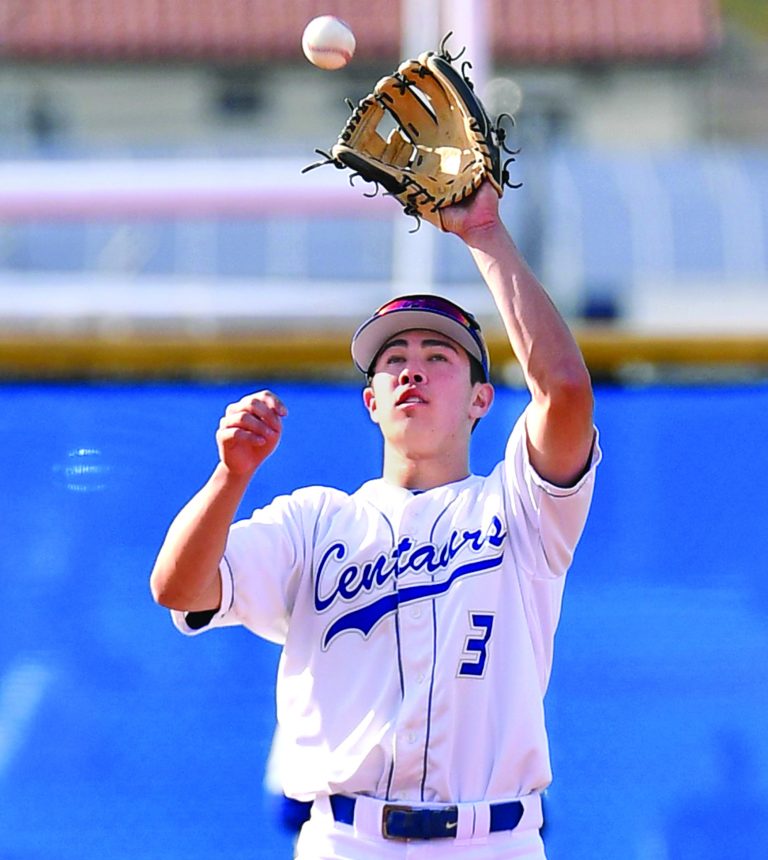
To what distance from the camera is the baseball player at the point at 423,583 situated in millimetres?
1867

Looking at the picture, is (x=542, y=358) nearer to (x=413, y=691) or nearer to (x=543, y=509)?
(x=543, y=509)

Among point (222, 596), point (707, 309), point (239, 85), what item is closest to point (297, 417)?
point (222, 596)

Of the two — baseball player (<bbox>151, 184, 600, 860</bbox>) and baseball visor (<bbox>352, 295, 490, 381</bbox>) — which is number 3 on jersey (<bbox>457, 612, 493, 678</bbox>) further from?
baseball visor (<bbox>352, 295, 490, 381</bbox>)

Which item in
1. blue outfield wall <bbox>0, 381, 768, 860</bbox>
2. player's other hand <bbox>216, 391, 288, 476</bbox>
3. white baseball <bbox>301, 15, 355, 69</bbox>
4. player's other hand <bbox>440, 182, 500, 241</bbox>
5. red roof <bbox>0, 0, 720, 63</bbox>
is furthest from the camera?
red roof <bbox>0, 0, 720, 63</bbox>

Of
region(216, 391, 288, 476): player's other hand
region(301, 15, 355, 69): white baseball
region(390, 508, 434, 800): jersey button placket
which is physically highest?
region(301, 15, 355, 69): white baseball

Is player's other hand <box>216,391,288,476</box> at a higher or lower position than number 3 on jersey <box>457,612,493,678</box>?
higher

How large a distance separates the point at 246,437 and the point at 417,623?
34 cm

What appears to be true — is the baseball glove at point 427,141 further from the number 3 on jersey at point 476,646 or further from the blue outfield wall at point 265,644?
the blue outfield wall at point 265,644

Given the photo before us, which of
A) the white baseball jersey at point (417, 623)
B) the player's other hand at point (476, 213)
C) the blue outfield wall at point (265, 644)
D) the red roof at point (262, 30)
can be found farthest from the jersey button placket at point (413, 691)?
the red roof at point (262, 30)

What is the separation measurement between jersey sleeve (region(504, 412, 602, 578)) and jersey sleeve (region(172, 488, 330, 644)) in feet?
0.94

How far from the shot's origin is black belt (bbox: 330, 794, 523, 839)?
6.04 ft

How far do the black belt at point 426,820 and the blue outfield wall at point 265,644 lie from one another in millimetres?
903

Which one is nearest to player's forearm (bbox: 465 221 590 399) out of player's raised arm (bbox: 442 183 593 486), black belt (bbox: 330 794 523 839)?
player's raised arm (bbox: 442 183 593 486)

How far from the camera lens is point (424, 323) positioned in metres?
2.08
